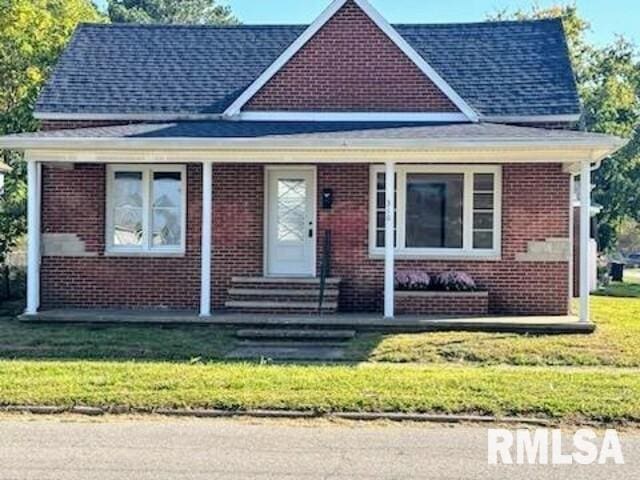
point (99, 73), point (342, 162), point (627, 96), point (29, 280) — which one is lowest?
point (29, 280)

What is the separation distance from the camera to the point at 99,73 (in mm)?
16812

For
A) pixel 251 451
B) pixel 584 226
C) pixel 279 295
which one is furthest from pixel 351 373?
pixel 584 226

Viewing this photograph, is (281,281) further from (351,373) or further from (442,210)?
(351,373)

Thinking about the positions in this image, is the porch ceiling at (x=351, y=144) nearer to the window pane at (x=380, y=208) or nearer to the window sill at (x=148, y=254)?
the window pane at (x=380, y=208)

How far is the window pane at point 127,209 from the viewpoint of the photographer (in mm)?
15289

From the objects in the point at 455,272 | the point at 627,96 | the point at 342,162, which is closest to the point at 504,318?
the point at 455,272

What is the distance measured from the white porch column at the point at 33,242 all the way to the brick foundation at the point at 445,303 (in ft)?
19.7

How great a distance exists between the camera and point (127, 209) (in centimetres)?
1534

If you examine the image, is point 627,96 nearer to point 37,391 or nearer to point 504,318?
point 504,318

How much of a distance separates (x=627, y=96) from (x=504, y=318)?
29.0 metres

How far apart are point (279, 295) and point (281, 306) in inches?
11.5

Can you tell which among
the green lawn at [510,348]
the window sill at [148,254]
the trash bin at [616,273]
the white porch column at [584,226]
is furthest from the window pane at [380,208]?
the trash bin at [616,273]

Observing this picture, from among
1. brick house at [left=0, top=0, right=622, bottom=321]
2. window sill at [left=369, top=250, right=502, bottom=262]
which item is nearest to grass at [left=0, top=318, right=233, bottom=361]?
brick house at [left=0, top=0, right=622, bottom=321]

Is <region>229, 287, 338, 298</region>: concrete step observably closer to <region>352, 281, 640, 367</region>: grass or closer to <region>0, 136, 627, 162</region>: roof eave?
<region>352, 281, 640, 367</region>: grass
